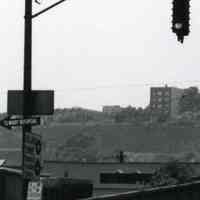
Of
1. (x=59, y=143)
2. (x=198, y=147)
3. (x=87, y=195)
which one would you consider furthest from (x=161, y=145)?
(x=87, y=195)

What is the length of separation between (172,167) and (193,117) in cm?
13857

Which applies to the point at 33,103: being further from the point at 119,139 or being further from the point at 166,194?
the point at 119,139

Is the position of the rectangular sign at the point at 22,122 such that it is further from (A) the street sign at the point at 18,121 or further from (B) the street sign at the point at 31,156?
(B) the street sign at the point at 31,156

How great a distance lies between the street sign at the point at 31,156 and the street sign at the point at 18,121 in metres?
0.34

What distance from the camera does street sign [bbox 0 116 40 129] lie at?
1825cm

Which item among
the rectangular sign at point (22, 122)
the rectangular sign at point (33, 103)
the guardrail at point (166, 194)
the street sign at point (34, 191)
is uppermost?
the rectangular sign at point (33, 103)

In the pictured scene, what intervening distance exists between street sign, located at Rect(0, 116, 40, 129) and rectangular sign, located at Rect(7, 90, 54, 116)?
0.59 feet

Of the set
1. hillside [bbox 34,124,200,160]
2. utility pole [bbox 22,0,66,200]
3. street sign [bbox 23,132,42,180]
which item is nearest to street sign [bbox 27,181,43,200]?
street sign [bbox 23,132,42,180]

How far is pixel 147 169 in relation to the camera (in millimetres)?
73562

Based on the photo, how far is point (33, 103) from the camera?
61.0 ft

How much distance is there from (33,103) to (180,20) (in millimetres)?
4197

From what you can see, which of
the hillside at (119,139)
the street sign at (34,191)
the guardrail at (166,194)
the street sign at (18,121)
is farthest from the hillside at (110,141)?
the street sign at (34,191)

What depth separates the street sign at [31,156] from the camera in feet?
58.6

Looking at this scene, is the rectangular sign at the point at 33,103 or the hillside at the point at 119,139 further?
the hillside at the point at 119,139
